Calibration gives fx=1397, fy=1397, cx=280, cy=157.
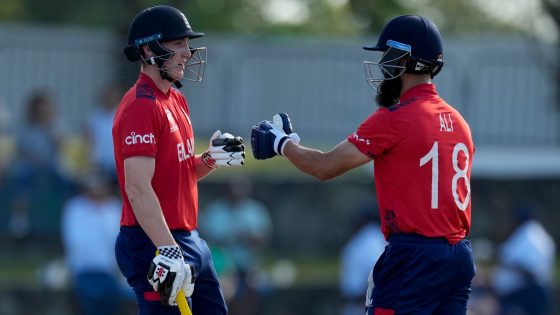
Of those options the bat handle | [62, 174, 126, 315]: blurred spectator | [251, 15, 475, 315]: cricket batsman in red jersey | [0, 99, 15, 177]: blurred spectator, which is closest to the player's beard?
[251, 15, 475, 315]: cricket batsman in red jersey

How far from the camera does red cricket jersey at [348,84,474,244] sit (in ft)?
26.0

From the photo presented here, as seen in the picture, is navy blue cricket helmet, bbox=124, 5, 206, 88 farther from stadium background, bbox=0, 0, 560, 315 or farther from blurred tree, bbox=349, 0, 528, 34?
blurred tree, bbox=349, 0, 528, 34

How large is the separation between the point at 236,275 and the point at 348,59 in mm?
6447

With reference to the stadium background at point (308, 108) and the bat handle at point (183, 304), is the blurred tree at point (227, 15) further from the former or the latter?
the bat handle at point (183, 304)

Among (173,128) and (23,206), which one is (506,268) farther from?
(173,128)

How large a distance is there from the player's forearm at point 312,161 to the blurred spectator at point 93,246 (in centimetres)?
688

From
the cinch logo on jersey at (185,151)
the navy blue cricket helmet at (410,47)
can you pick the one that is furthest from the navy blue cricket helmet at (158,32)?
the navy blue cricket helmet at (410,47)

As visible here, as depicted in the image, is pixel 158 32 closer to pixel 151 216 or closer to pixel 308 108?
pixel 151 216

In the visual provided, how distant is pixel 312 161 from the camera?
8.17 m

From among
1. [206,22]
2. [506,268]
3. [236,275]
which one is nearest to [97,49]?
[236,275]

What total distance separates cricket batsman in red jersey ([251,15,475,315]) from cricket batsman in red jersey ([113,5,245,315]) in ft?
2.50

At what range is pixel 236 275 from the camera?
52.5 ft

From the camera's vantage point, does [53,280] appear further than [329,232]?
No

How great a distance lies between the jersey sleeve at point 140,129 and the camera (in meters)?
7.84
